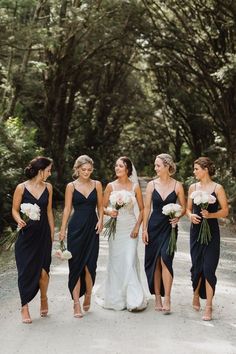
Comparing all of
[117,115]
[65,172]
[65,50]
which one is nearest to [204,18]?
[65,50]

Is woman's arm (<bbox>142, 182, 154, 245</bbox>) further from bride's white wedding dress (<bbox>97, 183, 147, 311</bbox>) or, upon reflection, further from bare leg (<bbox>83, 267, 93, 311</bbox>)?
bare leg (<bbox>83, 267, 93, 311</bbox>)

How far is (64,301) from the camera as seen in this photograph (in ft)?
26.7

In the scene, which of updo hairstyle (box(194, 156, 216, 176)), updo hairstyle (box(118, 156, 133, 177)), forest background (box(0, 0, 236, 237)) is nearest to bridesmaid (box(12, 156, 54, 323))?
updo hairstyle (box(118, 156, 133, 177))

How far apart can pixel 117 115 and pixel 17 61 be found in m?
24.6

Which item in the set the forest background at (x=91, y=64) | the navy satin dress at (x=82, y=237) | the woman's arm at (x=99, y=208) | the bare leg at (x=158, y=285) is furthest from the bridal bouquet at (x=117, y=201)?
the forest background at (x=91, y=64)

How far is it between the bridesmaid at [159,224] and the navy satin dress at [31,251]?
1.37m

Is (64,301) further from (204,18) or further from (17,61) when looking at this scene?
(204,18)

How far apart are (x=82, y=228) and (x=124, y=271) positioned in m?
0.89

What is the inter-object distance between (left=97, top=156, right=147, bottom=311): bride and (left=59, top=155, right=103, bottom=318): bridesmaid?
1.00 feet

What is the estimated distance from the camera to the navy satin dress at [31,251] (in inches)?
275

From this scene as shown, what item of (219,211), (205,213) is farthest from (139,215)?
(219,211)

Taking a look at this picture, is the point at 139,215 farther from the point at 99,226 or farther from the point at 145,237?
the point at 99,226

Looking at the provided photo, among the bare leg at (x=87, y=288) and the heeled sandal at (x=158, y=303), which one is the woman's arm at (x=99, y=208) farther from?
the heeled sandal at (x=158, y=303)

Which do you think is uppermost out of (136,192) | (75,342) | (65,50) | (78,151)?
(65,50)
